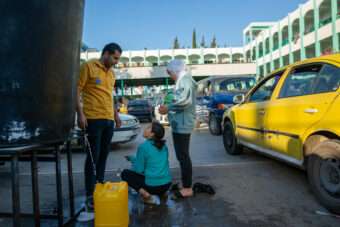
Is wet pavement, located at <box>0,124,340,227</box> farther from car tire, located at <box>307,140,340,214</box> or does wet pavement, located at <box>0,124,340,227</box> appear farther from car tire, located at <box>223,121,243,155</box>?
car tire, located at <box>223,121,243,155</box>

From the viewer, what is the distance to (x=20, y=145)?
2.03m

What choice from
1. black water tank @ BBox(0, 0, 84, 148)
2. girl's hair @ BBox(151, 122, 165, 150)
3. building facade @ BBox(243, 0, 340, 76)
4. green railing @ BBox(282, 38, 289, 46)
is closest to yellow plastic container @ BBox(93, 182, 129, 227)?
black water tank @ BBox(0, 0, 84, 148)

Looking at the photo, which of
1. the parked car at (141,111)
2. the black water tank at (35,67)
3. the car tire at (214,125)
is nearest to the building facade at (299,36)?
the parked car at (141,111)

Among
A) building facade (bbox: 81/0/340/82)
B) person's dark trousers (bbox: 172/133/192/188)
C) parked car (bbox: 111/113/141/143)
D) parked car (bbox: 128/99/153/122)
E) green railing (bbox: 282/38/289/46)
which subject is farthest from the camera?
green railing (bbox: 282/38/289/46)

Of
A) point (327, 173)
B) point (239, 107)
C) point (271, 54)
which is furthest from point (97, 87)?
point (271, 54)

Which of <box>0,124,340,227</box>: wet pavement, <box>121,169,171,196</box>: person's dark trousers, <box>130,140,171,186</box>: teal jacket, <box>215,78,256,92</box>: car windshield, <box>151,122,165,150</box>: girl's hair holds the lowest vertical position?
<box>0,124,340,227</box>: wet pavement

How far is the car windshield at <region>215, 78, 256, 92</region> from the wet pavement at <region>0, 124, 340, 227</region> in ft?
13.5

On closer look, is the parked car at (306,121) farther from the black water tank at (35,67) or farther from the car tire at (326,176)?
the black water tank at (35,67)

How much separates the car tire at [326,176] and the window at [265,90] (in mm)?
1494

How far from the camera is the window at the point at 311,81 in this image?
3046 millimetres

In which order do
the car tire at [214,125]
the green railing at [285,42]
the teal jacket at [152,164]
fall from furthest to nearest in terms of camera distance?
the green railing at [285,42], the car tire at [214,125], the teal jacket at [152,164]

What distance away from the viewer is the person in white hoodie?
10.5ft

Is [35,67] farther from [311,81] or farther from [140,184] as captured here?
[311,81]

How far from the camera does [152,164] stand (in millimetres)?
3174
